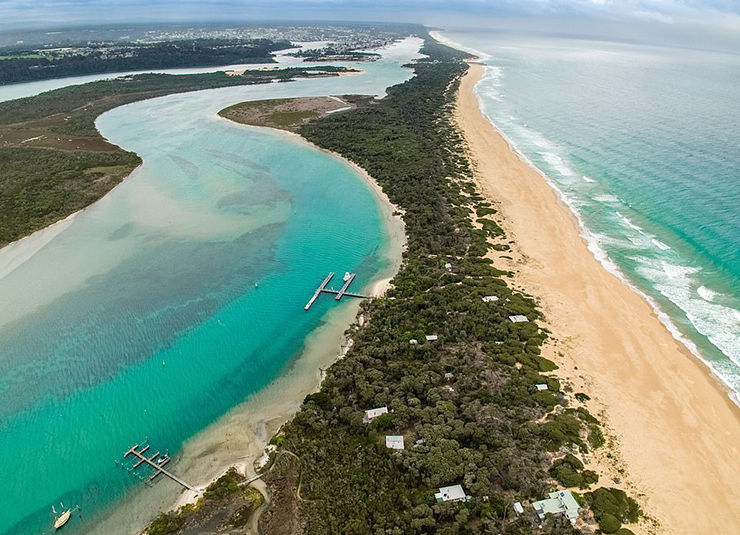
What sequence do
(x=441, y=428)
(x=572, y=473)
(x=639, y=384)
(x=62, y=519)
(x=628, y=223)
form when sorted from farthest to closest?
1. (x=628, y=223)
2. (x=639, y=384)
3. (x=441, y=428)
4. (x=572, y=473)
5. (x=62, y=519)

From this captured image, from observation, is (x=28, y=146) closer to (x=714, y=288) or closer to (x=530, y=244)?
(x=530, y=244)

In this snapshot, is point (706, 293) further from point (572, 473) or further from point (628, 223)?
point (572, 473)

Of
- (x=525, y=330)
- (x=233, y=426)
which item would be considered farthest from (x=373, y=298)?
(x=233, y=426)

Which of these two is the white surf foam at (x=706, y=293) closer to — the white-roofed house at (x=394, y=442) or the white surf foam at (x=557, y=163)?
the white surf foam at (x=557, y=163)

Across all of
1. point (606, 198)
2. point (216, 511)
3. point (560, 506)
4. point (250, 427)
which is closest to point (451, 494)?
point (560, 506)

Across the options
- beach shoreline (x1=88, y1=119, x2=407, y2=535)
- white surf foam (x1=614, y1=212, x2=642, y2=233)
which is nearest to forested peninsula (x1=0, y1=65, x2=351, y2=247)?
beach shoreline (x1=88, y1=119, x2=407, y2=535)

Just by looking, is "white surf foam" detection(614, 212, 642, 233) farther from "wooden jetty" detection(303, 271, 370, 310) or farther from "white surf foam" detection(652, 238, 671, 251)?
"wooden jetty" detection(303, 271, 370, 310)
